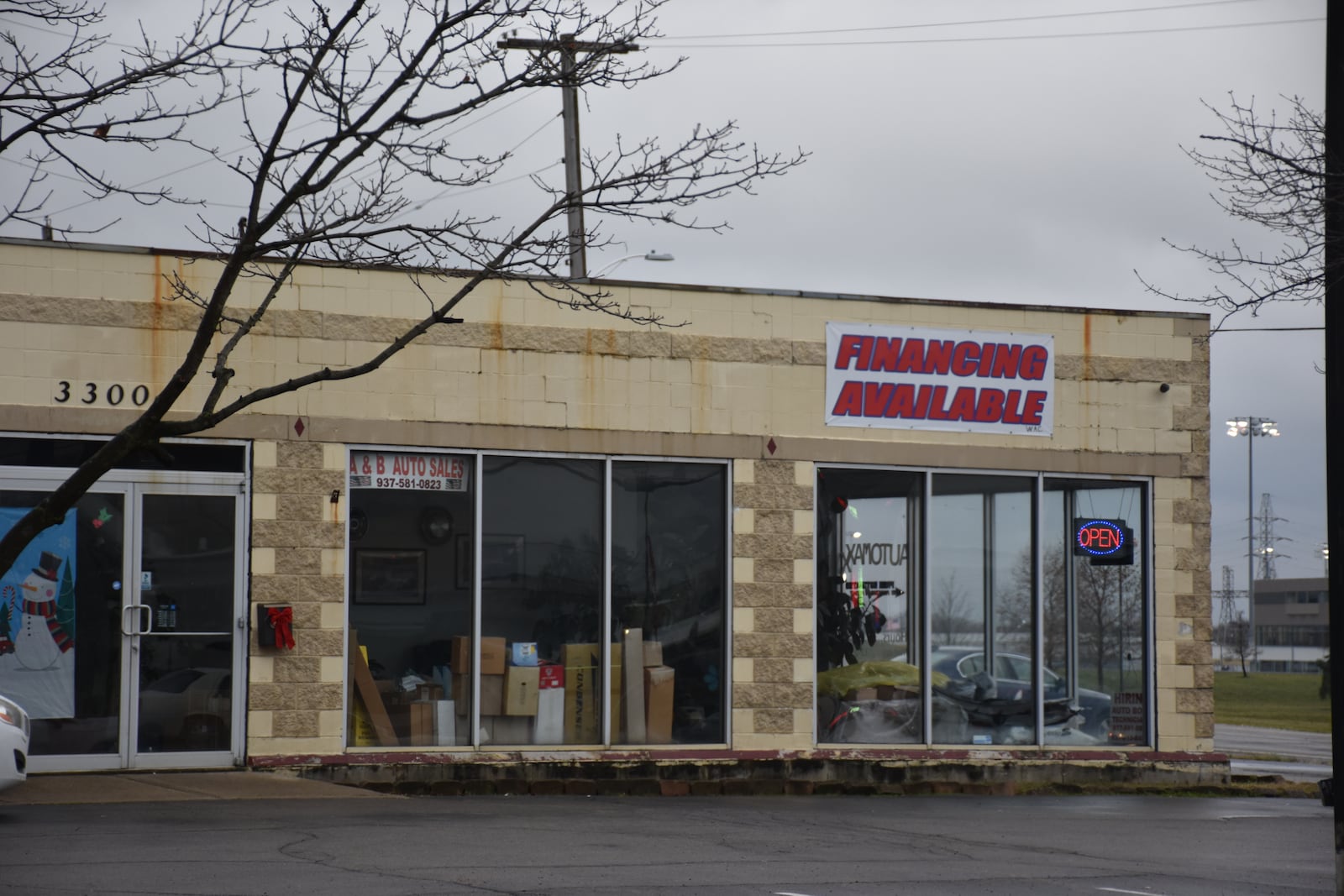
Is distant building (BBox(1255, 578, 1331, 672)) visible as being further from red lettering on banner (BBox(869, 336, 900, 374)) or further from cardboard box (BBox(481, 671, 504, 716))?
cardboard box (BBox(481, 671, 504, 716))

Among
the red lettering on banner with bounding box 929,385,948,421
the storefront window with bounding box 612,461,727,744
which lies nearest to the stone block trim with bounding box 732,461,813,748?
the storefront window with bounding box 612,461,727,744

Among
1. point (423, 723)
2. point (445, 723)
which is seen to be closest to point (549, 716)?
point (445, 723)

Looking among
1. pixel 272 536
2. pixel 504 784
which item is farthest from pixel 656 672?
pixel 272 536

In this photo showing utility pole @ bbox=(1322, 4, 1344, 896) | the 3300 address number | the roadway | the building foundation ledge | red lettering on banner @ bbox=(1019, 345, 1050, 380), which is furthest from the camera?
red lettering on banner @ bbox=(1019, 345, 1050, 380)

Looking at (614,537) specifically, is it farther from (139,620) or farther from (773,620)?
(139,620)

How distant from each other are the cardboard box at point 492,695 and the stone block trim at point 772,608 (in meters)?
2.26

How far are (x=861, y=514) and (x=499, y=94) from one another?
343 inches

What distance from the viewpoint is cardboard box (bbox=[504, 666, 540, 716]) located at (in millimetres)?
15172

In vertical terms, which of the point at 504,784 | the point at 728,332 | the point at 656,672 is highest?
the point at 728,332

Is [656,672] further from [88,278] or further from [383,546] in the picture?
[88,278]

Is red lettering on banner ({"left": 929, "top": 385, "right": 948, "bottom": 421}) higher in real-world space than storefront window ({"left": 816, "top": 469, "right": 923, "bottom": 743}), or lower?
higher

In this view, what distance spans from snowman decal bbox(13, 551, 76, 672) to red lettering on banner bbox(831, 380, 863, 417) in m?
7.44

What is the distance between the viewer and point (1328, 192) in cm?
1013

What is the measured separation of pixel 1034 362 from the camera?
16844mm
